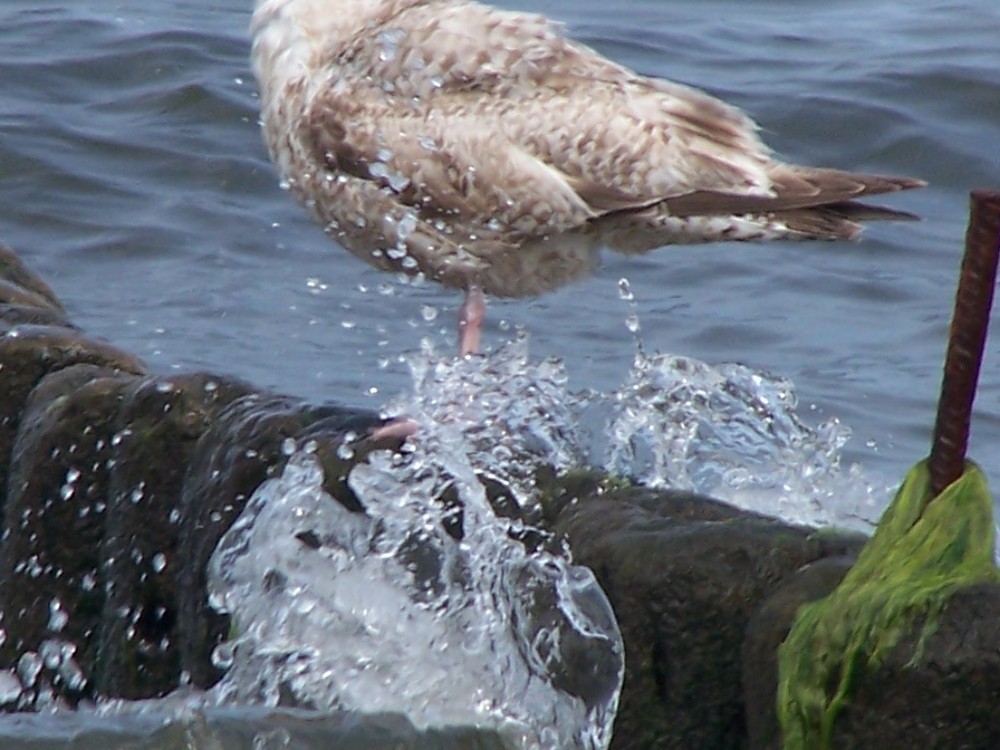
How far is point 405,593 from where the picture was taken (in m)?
3.77

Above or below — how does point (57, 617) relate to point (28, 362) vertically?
below

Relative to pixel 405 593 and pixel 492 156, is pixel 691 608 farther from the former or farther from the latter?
pixel 492 156

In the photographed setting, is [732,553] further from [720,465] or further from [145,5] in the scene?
[145,5]

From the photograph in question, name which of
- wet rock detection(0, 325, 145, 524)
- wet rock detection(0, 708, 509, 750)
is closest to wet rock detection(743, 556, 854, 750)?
wet rock detection(0, 708, 509, 750)

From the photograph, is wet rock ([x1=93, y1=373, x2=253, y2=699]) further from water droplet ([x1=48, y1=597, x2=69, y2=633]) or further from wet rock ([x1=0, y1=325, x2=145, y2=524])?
wet rock ([x1=0, y1=325, x2=145, y2=524])

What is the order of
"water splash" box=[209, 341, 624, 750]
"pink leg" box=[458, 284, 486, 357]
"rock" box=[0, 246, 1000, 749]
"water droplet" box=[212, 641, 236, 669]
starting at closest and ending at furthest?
1. "rock" box=[0, 246, 1000, 749]
2. "water splash" box=[209, 341, 624, 750]
3. "water droplet" box=[212, 641, 236, 669]
4. "pink leg" box=[458, 284, 486, 357]

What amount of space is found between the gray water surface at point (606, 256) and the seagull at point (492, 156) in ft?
A: 5.06

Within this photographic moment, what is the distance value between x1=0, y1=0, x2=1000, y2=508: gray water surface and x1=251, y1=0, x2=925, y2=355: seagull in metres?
1.54

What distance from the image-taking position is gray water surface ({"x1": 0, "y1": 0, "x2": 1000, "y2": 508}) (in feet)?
25.0

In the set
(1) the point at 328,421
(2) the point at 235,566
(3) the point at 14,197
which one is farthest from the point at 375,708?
(3) the point at 14,197

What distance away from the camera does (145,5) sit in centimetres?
1190

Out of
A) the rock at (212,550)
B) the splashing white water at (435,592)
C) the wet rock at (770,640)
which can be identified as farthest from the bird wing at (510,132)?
the wet rock at (770,640)

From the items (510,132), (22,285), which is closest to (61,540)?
(22,285)

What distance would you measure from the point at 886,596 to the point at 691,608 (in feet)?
1.37
